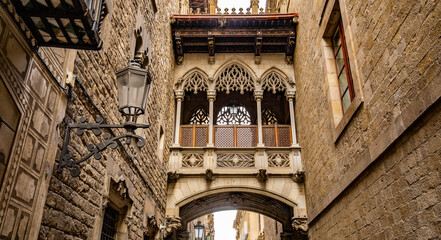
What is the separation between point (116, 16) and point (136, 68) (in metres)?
2.08

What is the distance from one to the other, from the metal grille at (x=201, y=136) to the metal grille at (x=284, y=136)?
212cm

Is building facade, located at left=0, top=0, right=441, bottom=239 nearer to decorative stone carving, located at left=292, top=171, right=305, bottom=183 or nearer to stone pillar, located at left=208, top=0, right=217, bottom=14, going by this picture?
decorative stone carving, located at left=292, top=171, right=305, bottom=183

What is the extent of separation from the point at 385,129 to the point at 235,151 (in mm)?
5889

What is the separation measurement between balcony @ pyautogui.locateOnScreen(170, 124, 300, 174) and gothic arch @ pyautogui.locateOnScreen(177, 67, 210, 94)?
1.31 metres

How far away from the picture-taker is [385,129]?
4176 millimetres

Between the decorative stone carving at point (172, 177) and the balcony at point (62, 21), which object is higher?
the decorative stone carving at point (172, 177)

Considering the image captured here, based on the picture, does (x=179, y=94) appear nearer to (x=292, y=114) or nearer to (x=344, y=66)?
(x=292, y=114)

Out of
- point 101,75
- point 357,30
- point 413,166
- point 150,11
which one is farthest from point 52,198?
point 150,11

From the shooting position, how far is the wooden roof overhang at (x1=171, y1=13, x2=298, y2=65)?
408 inches

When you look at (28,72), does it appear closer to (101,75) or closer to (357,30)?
(101,75)

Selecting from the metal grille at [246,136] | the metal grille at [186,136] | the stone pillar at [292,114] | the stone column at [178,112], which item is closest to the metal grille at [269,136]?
the metal grille at [246,136]

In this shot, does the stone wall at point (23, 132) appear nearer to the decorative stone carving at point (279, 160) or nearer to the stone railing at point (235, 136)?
the stone railing at point (235, 136)

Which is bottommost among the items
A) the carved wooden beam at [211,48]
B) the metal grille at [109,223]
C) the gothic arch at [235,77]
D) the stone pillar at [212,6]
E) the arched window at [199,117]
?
the metal grille at [109,223]

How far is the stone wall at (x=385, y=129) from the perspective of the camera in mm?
3281
